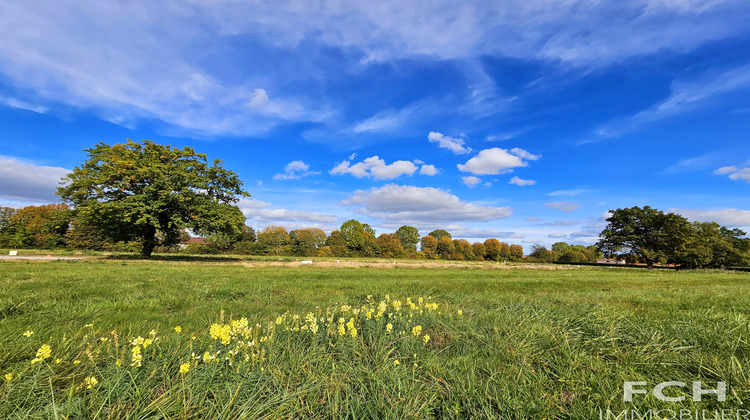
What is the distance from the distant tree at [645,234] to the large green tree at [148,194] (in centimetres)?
5163

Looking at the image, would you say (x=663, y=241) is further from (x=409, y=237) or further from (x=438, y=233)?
(x=438, y=233)

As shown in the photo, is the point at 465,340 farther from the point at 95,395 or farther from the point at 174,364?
the point at 95,395

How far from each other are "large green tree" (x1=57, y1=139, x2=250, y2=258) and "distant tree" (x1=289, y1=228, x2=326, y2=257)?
2043 inches

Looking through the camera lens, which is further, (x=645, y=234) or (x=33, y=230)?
(x=33, y=230)

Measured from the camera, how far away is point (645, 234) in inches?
1746

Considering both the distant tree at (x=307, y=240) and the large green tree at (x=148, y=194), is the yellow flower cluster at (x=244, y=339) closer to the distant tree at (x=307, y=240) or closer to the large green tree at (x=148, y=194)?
the large green tree at (x=148, y=194)

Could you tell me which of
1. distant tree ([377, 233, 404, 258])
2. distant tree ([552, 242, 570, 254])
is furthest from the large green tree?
distant tree ([552, 242, 570, 254])

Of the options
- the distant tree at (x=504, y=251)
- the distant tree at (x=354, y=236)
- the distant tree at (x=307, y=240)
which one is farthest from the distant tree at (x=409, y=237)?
the distant tree at (x=504, y=251)

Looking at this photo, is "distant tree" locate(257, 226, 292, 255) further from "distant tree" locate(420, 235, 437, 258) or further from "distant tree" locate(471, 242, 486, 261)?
"distant tree" locate(471, 242, 486, 261)

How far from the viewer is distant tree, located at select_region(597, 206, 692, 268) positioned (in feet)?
136

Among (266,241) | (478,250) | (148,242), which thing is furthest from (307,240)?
(478,250)

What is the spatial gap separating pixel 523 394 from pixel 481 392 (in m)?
0.35

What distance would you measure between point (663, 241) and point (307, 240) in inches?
2885

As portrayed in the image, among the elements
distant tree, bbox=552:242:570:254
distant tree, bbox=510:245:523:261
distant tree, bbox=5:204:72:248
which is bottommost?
distant tree, bbox=5:204:72:248
